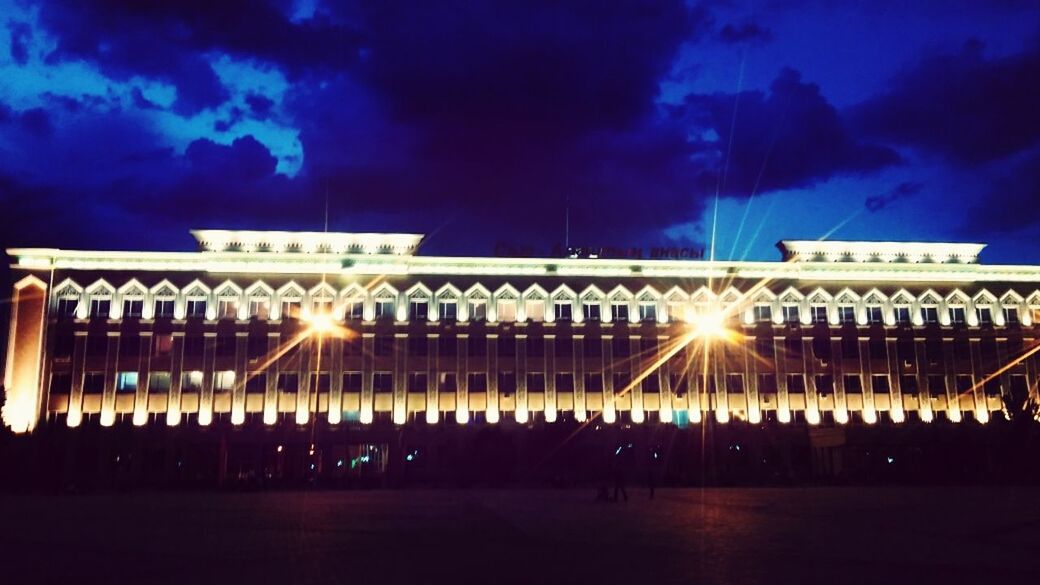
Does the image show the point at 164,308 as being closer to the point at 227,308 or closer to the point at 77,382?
the point at 227,308

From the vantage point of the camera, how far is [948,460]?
69.1m

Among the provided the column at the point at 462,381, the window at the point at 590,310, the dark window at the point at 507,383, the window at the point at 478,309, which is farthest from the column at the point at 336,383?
the window at the point at 590,310

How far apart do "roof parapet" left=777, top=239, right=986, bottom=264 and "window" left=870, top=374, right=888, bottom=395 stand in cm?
1155

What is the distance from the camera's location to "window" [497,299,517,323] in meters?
76.5

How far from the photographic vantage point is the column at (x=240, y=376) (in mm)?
70625

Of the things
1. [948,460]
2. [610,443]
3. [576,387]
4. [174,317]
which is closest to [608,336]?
[576,387]

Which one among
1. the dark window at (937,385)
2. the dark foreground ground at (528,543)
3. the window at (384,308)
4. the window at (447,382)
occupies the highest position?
the window at (384,308)

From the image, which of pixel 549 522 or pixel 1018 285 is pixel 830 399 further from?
pixel 549 522

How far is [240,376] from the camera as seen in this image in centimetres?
7175

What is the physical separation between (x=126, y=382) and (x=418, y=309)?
982 inches

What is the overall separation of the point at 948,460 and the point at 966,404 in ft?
33.7

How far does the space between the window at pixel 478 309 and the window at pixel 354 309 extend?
9.51 m

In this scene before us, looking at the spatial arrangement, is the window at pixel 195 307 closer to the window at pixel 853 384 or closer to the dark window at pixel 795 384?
the dark window at pixel 795 384

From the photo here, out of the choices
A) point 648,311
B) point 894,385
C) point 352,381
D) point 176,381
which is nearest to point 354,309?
point 352,381
